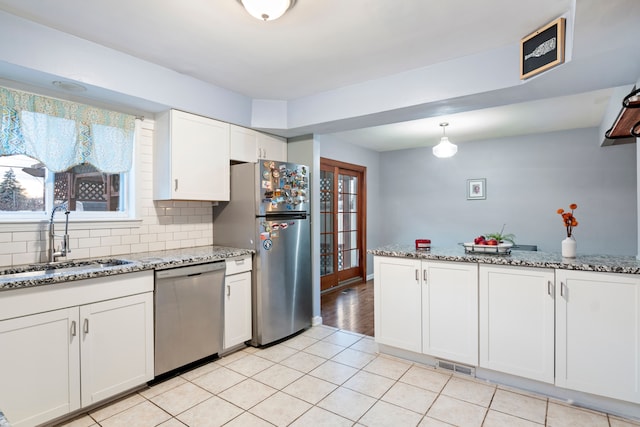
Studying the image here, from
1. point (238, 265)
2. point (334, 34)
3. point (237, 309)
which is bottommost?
point (237, 309)

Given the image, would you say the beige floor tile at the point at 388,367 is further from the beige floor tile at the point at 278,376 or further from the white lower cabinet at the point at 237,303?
the white lower cabinet at the point at 237,303

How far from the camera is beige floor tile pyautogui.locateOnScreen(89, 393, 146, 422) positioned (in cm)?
210

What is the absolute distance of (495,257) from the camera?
2473 mm

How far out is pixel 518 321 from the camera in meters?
2.35

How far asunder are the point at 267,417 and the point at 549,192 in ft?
16.3

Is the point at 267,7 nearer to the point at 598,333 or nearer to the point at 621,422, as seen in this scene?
the point at 598,333

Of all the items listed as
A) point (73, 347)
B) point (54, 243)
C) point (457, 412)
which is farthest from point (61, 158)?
point (457, 412)

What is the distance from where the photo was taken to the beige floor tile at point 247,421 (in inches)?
78.9

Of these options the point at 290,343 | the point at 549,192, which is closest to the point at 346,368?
the point at 290,343

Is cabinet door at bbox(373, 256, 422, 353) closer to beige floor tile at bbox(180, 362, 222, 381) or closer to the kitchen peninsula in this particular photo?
the kitchen peninsula

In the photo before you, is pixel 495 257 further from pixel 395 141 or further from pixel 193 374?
pixel 395 141

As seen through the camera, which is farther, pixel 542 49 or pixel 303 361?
pixel 303 361

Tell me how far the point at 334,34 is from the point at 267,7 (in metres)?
0.58

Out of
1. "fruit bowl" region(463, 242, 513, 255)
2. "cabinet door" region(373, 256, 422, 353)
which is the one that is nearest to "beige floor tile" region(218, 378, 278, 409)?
"cabinet door" region(373, 256, 422, 353)
